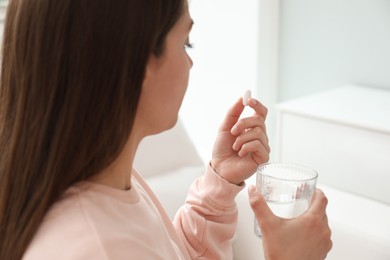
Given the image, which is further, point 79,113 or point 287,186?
point 287,186

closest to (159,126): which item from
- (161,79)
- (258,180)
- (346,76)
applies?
(161,79)

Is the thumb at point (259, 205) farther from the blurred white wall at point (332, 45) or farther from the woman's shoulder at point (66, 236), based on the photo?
the blurred white wall at point (332, 45)

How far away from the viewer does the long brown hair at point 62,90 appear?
0.62 metres

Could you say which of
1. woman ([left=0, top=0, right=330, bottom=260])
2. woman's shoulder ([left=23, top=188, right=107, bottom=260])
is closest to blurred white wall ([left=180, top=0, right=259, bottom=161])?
woman ([left=0, top=0, right=330, bottom=260])

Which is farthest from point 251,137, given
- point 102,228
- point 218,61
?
point 218,61

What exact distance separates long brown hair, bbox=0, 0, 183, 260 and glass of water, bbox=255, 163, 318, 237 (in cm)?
37

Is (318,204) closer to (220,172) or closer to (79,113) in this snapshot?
(220,172)

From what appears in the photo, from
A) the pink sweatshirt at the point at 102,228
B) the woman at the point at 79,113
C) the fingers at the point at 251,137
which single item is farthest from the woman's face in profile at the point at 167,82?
the fingers at the point at 251,137

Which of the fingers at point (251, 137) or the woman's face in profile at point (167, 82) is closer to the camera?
the woman's face in profile at point (167, 82)

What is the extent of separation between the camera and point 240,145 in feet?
3.26

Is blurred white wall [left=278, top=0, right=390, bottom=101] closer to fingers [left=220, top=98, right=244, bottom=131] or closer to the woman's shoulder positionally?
fingers [left=220, top=98, right=244, bottom=131]

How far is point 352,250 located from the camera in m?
1.25

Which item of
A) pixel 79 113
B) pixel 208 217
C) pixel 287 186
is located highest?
pixel 79 113

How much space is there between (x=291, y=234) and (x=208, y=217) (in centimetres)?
27
